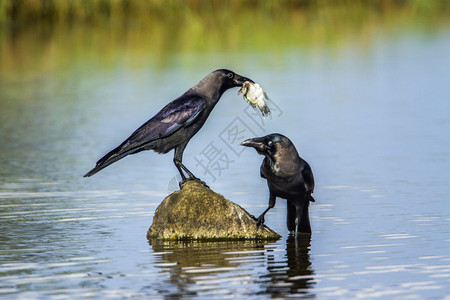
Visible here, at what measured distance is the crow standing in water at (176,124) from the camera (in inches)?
395

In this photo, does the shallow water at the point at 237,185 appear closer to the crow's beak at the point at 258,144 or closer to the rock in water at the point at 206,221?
the rock in water at the point at 206,221

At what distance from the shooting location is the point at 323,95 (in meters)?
20.8

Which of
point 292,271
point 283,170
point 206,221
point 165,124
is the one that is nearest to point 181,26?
point 165,124

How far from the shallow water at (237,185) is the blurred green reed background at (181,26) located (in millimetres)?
3602

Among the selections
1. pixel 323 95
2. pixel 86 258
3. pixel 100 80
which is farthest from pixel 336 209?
pixel 100 80

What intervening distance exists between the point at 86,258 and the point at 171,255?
0.72 m

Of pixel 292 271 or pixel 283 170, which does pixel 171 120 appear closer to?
pixel 283 170

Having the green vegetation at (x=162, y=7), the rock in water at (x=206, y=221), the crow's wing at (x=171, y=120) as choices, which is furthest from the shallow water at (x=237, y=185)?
the green vegetation at (x=162, y=7)

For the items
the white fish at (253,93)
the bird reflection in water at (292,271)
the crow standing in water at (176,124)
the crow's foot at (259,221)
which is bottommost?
the bird reflection in water at (292,271)

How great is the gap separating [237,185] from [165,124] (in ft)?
8.53

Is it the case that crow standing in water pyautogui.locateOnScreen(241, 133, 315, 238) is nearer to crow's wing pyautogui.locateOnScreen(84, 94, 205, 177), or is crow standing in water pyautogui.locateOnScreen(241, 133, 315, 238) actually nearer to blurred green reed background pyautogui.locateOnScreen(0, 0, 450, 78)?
crow's wing pyautogui.locateOnScreen(84, 94, 205, 177)

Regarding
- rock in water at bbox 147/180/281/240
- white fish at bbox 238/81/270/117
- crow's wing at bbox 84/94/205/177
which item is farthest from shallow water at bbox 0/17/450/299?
white fish at bbox 238/81/270/117

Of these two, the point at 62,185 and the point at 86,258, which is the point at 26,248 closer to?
the point at 86,258

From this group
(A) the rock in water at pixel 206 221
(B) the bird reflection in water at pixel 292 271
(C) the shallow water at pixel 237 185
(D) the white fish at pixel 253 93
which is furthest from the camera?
(D) the white fish at pixel 253 93
